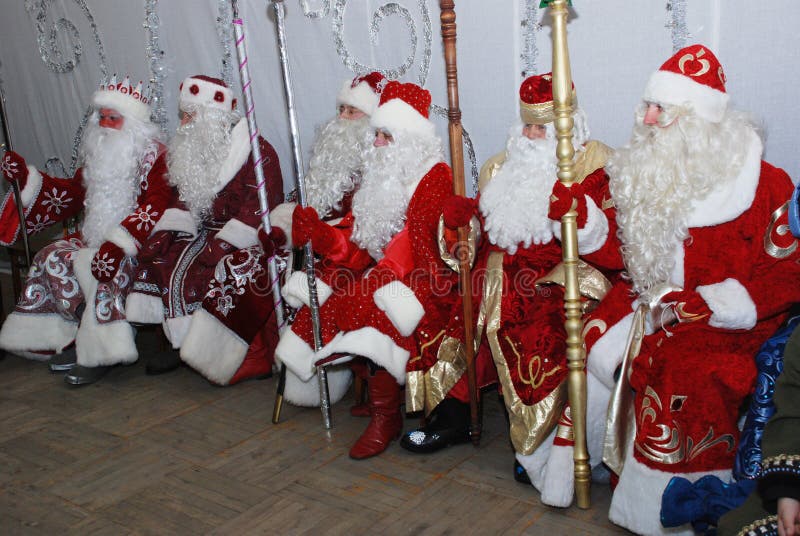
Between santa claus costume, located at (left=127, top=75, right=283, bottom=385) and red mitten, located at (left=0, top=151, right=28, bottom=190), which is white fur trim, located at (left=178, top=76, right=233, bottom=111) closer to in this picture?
santa claus costume, located at (left=127, top=75, right=283, bottom=385)

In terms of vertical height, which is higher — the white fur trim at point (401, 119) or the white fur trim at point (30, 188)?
the white fur trim at point (401, 119)

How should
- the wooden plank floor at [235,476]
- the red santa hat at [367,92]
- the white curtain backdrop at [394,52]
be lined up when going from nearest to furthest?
the wooden plank floor at [235,476] → the white curtain backdrop at [394,52] → the red santa hat at [367,92]

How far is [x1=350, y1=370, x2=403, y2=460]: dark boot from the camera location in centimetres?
303

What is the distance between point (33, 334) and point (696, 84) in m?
3.62

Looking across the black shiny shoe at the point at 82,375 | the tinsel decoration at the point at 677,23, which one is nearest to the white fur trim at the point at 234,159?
the black shiny shoe at the point at 82,375

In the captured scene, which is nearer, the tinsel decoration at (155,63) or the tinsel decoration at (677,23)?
the tinsel decoration at (677,23)

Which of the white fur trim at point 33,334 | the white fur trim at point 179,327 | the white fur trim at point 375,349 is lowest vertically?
the white fur trim at point 33,334

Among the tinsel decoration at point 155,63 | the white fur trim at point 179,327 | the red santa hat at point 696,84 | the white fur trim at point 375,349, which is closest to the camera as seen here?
the red santa hat at point 696,84

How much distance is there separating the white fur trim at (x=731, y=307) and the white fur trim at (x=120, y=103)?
331 centimetres

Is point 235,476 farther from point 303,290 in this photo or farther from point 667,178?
point 667,178

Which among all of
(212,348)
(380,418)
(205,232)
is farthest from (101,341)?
(380,418)

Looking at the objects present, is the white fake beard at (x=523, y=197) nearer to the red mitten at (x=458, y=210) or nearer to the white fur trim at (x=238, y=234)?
the red mitten at (x=458, y=210)

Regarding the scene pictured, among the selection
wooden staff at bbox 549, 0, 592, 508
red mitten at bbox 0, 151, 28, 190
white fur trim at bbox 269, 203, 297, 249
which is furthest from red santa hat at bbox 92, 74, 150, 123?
wooden staff at bbox 549, 0, 592, 508

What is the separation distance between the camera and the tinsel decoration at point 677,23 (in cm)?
292
